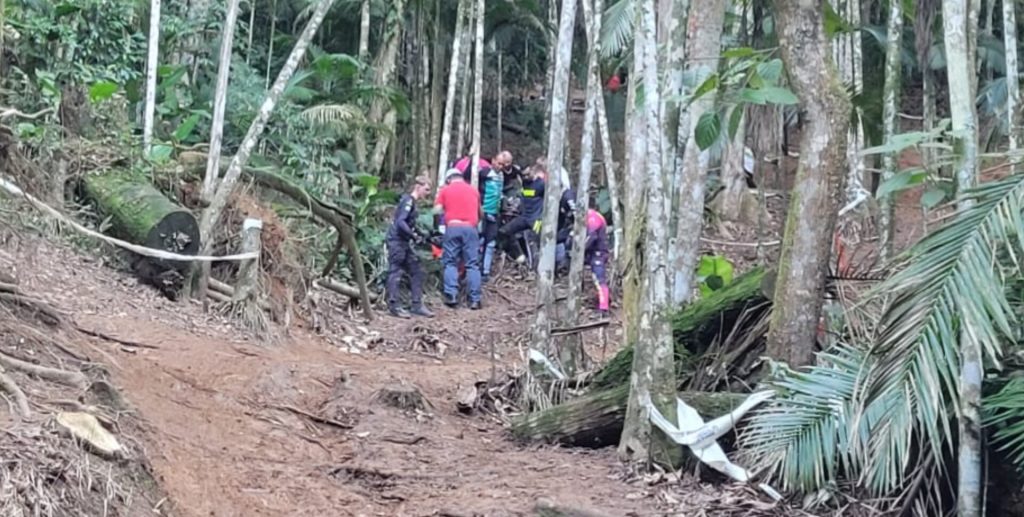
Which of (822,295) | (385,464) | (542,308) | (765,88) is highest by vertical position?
(765,88)

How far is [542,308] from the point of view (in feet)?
28.7

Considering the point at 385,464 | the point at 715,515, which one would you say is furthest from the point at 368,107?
the point at 715,515

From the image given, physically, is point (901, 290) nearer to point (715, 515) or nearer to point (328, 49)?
point (715, 515)

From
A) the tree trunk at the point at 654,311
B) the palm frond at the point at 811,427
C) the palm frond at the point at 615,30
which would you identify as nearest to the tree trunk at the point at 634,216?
the tree trunk at the point at 654,311

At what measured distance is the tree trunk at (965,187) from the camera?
189 inches

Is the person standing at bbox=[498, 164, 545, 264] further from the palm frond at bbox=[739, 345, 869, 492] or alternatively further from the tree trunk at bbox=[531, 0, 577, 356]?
the palm frond at bbox=[739, 345, 869, 492]

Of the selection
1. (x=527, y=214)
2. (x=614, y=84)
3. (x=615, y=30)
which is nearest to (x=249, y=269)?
(x=527, y=214)

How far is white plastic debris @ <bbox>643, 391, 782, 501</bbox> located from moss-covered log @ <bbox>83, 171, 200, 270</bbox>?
6.16 m

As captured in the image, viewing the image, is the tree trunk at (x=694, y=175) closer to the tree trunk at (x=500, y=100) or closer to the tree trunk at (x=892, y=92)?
the tree trunk at (x=892, y=92)

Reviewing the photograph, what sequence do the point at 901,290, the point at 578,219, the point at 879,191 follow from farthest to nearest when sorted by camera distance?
the point at 578,219, the point at 879,191, the point at 901,290

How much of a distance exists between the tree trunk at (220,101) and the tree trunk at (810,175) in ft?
21.0

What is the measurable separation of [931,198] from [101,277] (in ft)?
25.8

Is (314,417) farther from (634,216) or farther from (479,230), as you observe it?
(479,230)

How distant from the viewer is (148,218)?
10.6 meters
